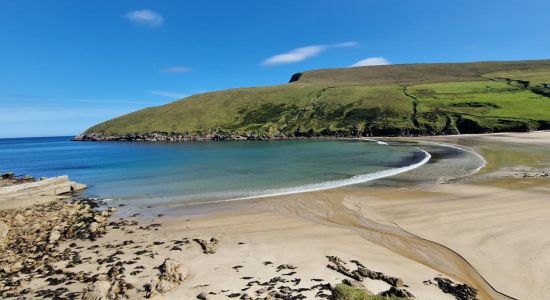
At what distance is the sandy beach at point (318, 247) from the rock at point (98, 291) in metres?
0.09

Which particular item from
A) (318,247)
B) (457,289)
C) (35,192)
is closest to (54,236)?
(318,247)

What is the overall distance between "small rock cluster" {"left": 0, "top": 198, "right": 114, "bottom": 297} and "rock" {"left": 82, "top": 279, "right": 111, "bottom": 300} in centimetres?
322

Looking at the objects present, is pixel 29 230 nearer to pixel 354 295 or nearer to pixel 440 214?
pixel 354 295

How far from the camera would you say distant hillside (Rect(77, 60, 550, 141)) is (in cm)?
10656

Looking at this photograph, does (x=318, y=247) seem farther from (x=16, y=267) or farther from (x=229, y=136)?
(x=229, y=136)

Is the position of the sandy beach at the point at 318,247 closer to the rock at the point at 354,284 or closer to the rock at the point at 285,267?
the rock at the point at 285,267

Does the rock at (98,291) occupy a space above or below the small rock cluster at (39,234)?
above

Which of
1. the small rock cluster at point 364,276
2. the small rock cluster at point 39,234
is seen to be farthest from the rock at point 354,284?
the small rock cluster at point 39,234

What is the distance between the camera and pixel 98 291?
13.1 m

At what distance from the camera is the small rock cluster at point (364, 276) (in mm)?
11719

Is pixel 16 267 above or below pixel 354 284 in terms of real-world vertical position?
below

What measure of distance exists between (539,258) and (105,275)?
19096mm

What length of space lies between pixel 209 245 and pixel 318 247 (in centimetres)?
571

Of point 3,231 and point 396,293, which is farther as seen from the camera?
point 3,231
